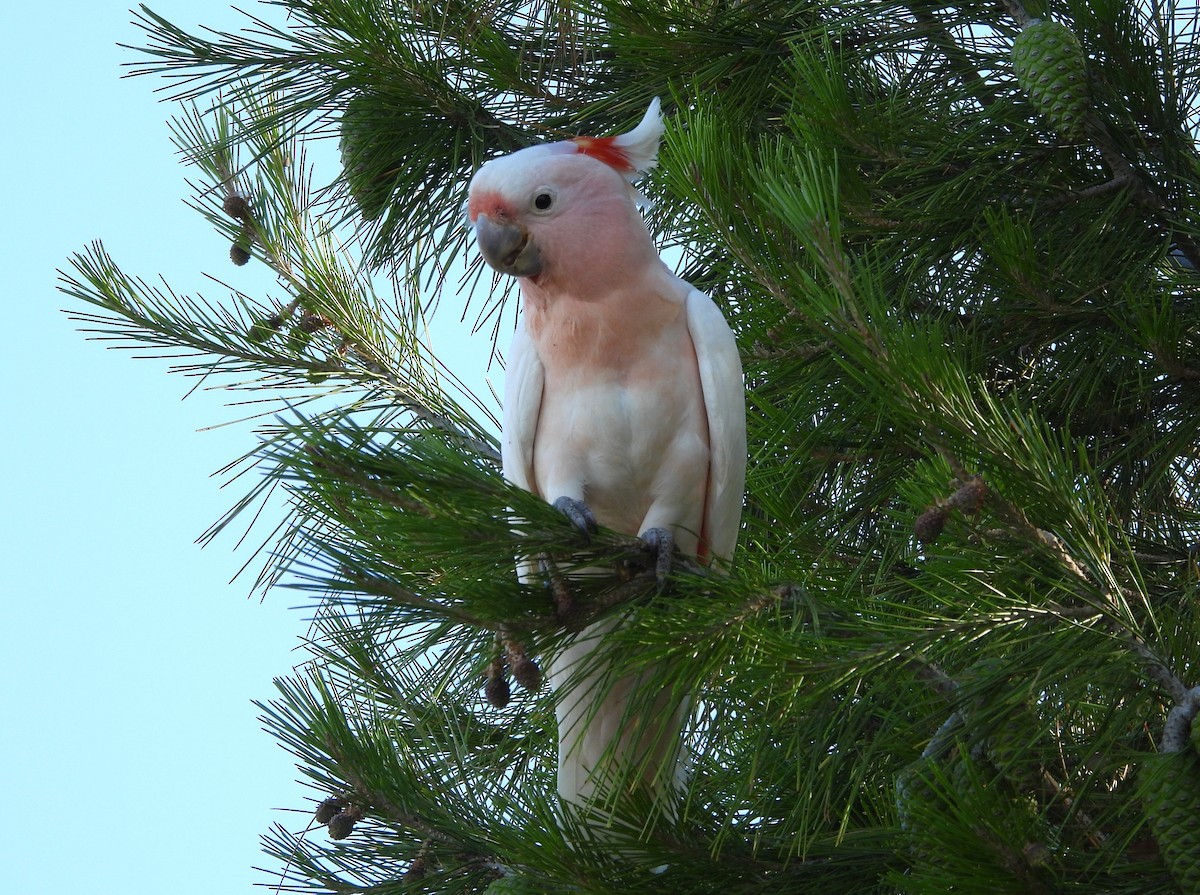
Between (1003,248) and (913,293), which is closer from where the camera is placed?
(1003,248)

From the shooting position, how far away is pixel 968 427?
1306mm

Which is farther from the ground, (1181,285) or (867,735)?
(1181,285)

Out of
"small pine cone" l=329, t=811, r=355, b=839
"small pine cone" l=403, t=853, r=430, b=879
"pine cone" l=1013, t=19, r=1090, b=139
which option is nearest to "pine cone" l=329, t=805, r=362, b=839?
"small pine cone" l=329, t=811, r=355, b=839

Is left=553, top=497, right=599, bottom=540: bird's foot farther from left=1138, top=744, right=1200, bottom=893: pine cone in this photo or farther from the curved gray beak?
left=1138, top=744, right=1200, bottom=893: pine cone

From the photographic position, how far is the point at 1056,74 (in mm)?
1910

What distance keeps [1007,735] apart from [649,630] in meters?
0.42

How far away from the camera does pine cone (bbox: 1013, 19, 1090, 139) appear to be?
1.91m

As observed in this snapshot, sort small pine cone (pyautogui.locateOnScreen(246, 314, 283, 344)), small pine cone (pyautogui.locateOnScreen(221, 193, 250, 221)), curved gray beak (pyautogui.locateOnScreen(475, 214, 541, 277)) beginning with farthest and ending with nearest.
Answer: small pine cone (pyautogui.locateOnScreen(221, 193, 250, 221)), small pine cone (pyautogui.locateOnScreen(246, 314, 283, 344)), curved gray beak (pyautogui.locateOnScreen(475, 214, 541, 277))

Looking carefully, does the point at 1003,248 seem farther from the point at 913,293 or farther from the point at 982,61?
the point at 982,61

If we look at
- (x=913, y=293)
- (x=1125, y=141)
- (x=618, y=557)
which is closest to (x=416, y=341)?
(x=913, y=293)

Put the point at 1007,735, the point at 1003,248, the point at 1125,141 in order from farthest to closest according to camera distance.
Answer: the point at 1125,141
the point at 1003,248
the point at 1007,735

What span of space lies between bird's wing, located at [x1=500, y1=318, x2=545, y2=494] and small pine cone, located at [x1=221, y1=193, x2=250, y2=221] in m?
0.71

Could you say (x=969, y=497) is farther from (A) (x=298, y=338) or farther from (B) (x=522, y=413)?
(A) (x=298, y=338)

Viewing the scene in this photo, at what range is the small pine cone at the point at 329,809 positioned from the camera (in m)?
1.91
